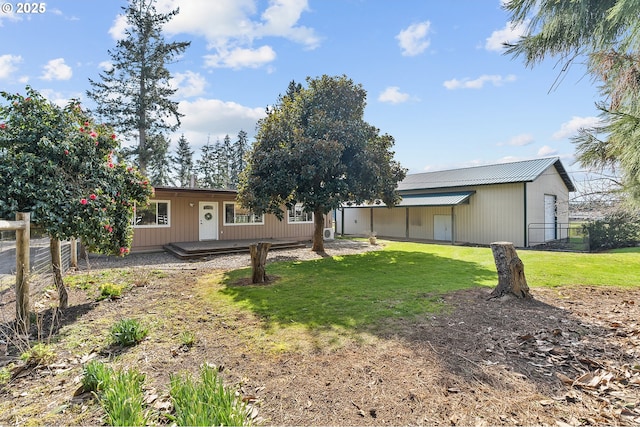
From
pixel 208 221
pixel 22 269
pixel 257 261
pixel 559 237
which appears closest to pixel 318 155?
pixel 257 261

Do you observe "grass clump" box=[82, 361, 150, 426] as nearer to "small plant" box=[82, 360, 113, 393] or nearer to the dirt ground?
"small plant" box=[82, 360, 113, 393]

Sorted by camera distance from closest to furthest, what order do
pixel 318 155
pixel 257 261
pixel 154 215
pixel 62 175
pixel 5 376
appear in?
pixel 5 376, pixel 62 175, pixel 257 261, pixel 318 155, pixel 154 215

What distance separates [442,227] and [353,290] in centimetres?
1420

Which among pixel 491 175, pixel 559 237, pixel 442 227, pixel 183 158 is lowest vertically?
pixel 559 237

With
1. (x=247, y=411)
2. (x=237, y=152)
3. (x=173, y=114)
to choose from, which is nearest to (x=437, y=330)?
(x=247, y=411)

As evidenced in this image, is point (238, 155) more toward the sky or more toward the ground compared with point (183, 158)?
more toward the sky

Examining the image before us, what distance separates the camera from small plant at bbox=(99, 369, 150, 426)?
2119 mm

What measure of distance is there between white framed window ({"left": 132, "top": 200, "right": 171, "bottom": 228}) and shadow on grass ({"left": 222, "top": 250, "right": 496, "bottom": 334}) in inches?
268

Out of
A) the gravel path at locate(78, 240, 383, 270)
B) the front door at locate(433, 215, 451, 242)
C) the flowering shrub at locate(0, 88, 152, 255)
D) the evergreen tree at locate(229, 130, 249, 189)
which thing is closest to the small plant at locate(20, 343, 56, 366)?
the flowering shrub at locate(0, 88, 152, 255)

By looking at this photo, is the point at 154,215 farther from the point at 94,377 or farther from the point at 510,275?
the point at 510,275

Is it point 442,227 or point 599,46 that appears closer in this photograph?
point 599,46

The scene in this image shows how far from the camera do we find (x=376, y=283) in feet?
23.0

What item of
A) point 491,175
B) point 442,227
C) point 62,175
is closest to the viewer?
point 62,175

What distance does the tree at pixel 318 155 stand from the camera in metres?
9.88
